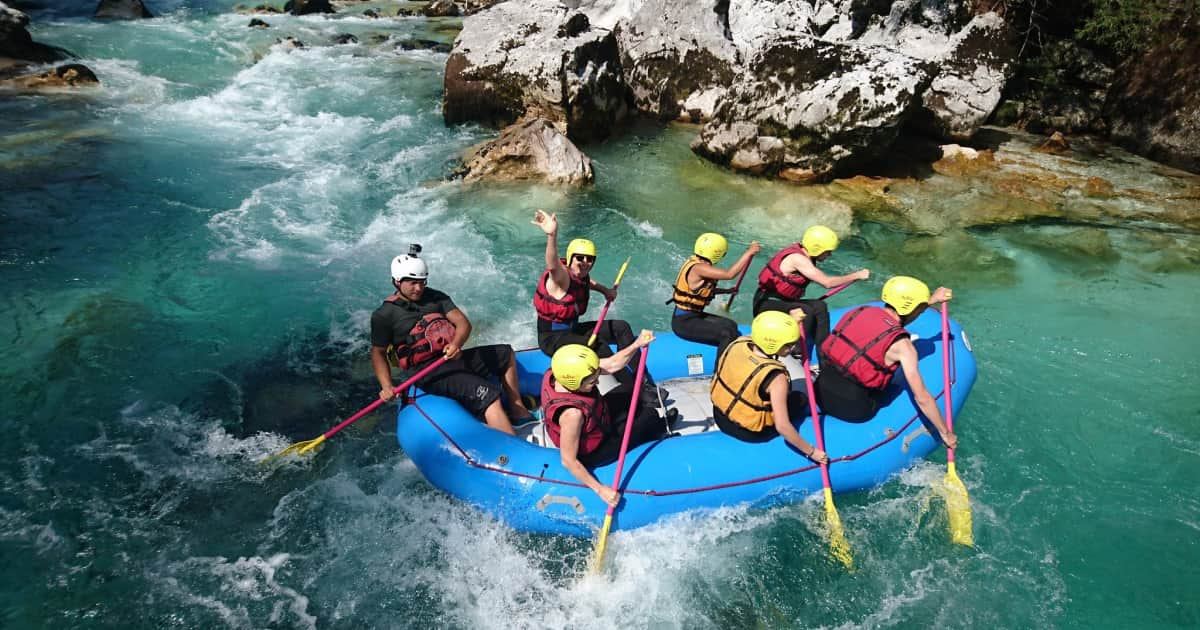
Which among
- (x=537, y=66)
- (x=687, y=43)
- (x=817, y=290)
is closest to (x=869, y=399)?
(x=817, y=290)

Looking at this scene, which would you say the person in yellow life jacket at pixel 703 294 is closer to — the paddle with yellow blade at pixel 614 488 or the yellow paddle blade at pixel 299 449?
the paddle with yellow blade at pixel 614 488

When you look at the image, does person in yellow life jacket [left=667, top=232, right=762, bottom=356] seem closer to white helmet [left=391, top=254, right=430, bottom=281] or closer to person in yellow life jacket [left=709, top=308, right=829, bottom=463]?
person in yellow life jacket [left=709, top=308, right=829, bottom=463]

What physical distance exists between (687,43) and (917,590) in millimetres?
10595

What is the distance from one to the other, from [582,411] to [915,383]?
2.19 metres

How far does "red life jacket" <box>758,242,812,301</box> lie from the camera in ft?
18.1

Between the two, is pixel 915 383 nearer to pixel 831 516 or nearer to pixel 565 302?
pixel 831 516

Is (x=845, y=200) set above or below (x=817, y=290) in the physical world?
above

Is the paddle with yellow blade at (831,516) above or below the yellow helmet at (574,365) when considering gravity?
below

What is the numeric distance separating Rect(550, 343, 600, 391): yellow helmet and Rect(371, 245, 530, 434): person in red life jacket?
1.06m

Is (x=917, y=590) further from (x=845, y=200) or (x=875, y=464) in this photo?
(x=845, y=200)

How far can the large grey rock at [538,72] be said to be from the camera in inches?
425

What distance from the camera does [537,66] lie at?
10.8 meters

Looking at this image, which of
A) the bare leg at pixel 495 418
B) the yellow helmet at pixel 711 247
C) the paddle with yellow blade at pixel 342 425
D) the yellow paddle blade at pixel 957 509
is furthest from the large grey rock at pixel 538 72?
the yellow paddle blade at pixel 957 509

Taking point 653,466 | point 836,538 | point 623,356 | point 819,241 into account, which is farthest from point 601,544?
point 819,241
